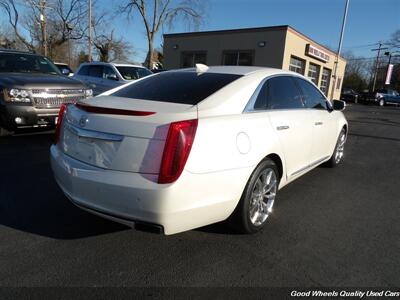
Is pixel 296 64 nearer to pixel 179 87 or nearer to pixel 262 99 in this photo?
pixel 262 99

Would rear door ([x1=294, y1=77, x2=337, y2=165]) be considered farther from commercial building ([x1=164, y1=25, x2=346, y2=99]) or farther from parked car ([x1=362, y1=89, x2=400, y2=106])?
parked car ([x1=362, y1=89, x2=400, y2=106])

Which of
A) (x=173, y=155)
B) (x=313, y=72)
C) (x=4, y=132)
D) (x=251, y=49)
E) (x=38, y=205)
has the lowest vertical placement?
(x=38, y=205)

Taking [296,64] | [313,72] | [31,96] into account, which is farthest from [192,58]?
[31,96]

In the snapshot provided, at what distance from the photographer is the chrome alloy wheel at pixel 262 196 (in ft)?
10.2

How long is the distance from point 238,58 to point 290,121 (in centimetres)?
2010

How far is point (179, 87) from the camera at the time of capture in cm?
325

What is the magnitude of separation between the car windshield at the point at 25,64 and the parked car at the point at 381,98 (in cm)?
3531

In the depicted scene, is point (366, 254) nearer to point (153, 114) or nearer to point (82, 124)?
point (153, 114)

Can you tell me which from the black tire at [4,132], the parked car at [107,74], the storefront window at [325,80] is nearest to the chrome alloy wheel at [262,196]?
the black tire at [4,132]

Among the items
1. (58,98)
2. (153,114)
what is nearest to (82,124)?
(153,114)

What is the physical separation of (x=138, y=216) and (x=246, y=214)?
3.34 feet

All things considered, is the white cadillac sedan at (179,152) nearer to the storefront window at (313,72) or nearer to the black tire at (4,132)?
the black tire at (4,132)

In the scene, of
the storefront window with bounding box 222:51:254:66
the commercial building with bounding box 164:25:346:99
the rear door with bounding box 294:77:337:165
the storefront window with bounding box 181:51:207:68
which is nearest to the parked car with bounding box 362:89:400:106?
the commercial building with bounding box 164:25:346:99

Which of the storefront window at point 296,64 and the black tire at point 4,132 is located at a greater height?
the storefront window at point 296,64
